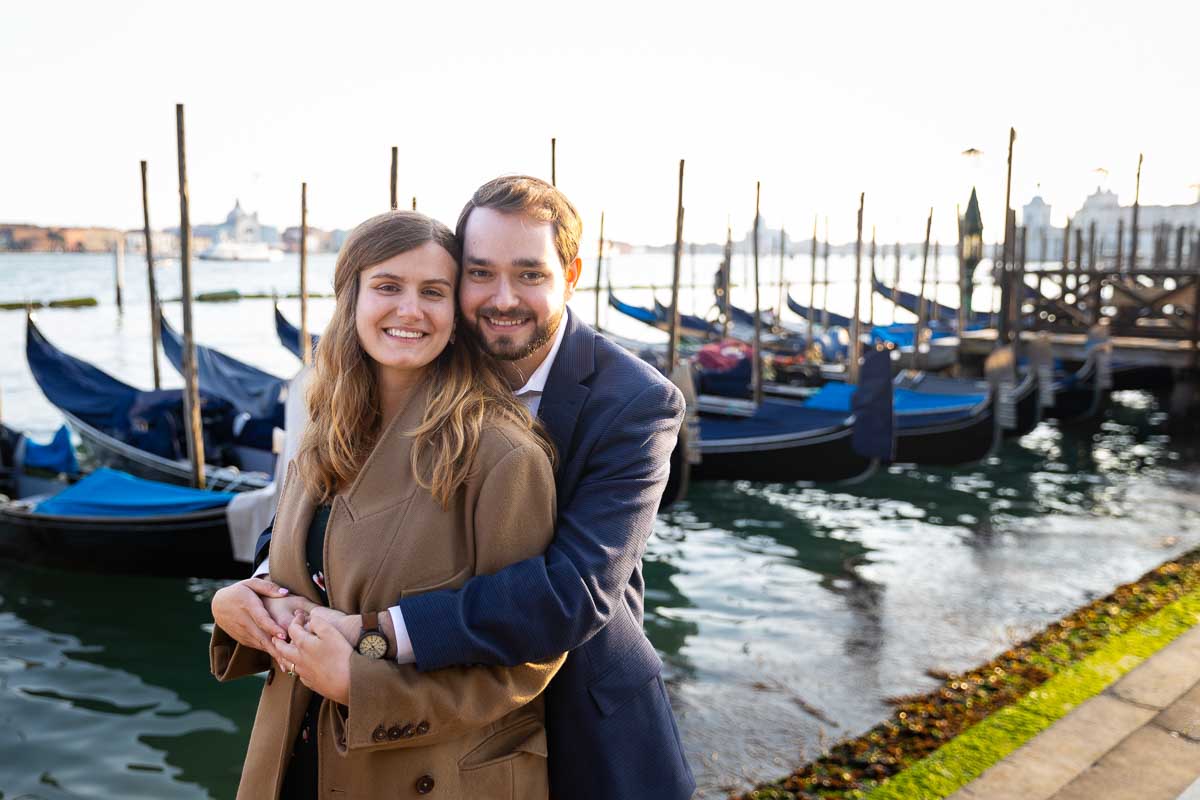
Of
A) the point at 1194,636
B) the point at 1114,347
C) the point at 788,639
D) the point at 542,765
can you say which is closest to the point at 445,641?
the point at 542,765

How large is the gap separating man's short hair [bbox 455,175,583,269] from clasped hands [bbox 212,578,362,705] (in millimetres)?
429

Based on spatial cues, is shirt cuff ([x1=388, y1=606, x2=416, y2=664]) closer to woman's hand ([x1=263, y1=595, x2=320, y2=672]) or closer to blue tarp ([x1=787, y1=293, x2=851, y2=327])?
woman's hand ([x1=263, y1=595, x2=320, y2=672])

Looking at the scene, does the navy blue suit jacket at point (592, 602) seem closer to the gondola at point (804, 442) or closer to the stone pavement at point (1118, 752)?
the stone pavement at point (1118, 752)

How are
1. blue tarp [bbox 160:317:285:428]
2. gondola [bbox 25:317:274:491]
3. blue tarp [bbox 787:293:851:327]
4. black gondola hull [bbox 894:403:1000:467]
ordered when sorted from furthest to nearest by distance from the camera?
blue tarp [bbox 787:293:851:327] → black gondola hull [bbox 894:403:1000:467] → blue tarp [bbox 160:317:285:428] → gondola [bbox 25:317:274:491]

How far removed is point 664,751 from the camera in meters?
1.19

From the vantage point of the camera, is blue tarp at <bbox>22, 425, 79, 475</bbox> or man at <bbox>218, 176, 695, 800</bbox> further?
blue tarp at <bbox>22, 425, 79, 475</bbox>

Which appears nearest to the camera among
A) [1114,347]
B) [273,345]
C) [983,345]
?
[1114,347]

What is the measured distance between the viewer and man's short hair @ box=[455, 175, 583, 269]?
1105 millimetres

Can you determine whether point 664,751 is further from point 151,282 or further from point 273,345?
point 273,345

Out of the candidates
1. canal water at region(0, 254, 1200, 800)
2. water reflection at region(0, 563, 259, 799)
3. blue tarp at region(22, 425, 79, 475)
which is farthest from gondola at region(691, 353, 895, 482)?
blue tarp at region(22, 425, 79, 475)

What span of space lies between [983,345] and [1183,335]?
2.03m

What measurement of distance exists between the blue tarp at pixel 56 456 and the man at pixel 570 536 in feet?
19.9

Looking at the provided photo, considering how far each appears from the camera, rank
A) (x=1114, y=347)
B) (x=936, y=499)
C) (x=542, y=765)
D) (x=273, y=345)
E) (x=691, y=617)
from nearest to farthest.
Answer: (x=542, y=765), (x=691, y=617), (x=936, y=499), (x=1114, y=347), (x=273, y=345)

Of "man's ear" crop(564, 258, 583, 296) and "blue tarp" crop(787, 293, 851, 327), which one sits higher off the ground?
"man's ear" crop(564, 258, 583, 296)
